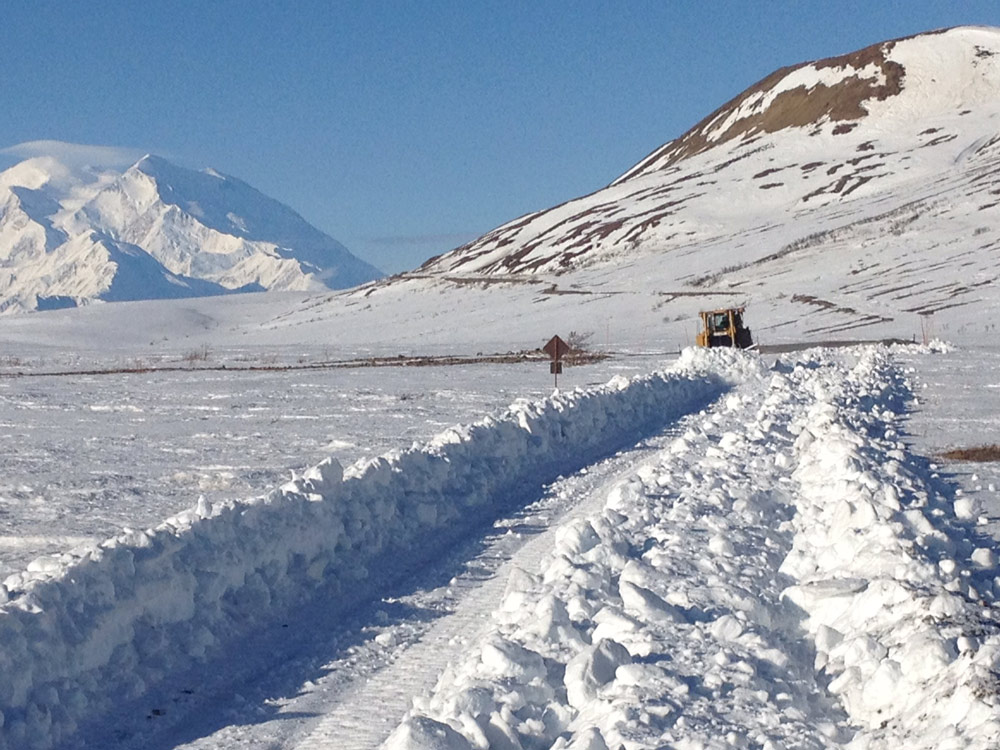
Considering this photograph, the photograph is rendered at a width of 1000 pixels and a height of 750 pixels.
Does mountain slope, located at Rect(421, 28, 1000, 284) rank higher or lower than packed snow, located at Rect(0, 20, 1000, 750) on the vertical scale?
higher

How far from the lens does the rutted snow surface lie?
595cm

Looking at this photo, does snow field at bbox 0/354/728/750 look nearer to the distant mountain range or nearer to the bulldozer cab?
the bulldozer cab

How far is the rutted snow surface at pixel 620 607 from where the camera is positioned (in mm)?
5949

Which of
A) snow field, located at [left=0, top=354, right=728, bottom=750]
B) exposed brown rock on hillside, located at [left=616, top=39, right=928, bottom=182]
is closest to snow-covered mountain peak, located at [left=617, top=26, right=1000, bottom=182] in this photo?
exposed brown rock on hillside, located at [left=616, top=39, right=928, bottom=182]

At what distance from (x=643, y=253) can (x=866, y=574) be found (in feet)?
415

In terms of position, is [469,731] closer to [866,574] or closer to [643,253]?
[866,574]

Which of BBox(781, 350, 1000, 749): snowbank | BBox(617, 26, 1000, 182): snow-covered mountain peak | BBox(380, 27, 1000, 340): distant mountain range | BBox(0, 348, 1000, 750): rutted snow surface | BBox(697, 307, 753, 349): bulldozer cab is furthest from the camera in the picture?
BBox(617, 26, 1000, 182): snow-covered mountain peak

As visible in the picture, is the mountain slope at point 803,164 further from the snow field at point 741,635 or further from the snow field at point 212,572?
the snow field at point 741,635

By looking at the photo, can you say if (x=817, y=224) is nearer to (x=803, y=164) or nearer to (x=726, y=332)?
(x=803, y=164)

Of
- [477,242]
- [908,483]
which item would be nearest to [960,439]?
[908,483]

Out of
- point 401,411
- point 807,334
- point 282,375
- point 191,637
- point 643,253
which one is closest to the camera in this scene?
point 191,637

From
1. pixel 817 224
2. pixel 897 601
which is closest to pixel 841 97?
pixel 817 224

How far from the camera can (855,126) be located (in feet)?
575

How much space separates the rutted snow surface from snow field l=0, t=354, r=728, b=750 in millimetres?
19
